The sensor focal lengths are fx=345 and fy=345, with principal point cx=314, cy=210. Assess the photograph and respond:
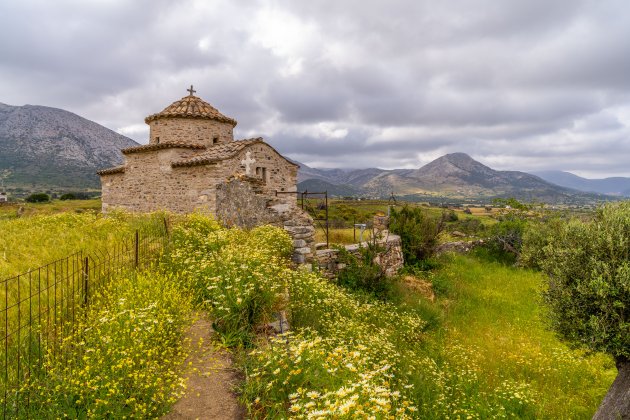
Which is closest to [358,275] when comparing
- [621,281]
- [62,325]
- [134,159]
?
[621,281]

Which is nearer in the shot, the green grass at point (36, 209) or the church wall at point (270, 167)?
the church wall at point (270, 167)

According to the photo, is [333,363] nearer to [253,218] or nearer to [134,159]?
[253,218]

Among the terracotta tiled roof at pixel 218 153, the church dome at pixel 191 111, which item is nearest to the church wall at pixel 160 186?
the terracotta tiled roof at pixel 218 153

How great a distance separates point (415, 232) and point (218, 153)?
974 cm

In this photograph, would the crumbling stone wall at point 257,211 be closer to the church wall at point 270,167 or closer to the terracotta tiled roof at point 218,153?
the terracotta tiled roof at point 218,153

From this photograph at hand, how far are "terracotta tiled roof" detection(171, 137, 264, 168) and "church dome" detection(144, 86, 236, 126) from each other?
236 centimetres

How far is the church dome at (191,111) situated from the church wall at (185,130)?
0.80 ft

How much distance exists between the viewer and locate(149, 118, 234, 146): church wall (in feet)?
59.1

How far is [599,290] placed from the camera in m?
5.52

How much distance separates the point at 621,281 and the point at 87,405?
737 cm

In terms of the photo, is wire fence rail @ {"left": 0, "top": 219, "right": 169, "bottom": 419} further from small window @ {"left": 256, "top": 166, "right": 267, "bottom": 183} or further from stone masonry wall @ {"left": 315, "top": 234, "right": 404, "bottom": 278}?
small window @ {"left": 256, "top": 166, "right": 267, "bottom": 183}

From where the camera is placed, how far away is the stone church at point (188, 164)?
15375mm

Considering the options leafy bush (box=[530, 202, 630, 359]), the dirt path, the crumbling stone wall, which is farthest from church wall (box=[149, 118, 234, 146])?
leafy bush (box=[530, 202, 630, 359])

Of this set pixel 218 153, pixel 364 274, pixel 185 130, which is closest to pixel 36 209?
pixel 185 130
